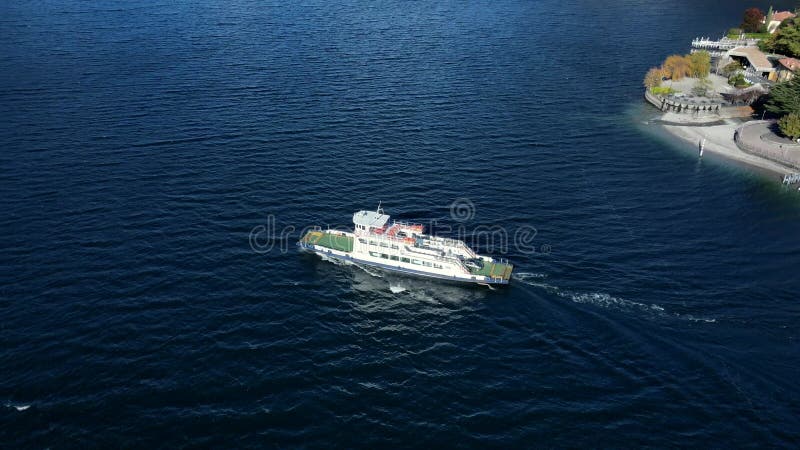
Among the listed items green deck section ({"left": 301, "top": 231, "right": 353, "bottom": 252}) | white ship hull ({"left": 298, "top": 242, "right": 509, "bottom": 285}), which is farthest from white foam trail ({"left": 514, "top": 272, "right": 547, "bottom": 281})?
green deck section ({"left": 301, "top": 231, "right": 353, "bottom": 252})

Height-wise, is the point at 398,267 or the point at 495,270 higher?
the point at 495,270

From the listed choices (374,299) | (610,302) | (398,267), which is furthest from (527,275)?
(374,299)

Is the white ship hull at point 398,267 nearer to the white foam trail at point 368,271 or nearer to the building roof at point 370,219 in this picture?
the white foam trail at point 368,271

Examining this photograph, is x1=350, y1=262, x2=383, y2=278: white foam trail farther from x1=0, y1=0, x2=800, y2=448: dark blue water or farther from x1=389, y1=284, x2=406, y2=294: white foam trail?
x1=389, y1=284, x2=406, y2=294: white foam trail

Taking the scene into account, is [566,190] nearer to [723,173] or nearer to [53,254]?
[723,173]

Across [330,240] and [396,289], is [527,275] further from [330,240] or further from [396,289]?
[330,240]

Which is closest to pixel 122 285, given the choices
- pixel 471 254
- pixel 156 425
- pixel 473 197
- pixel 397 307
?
pixel 156 425

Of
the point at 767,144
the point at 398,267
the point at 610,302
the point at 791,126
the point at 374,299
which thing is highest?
the point at 791,126
